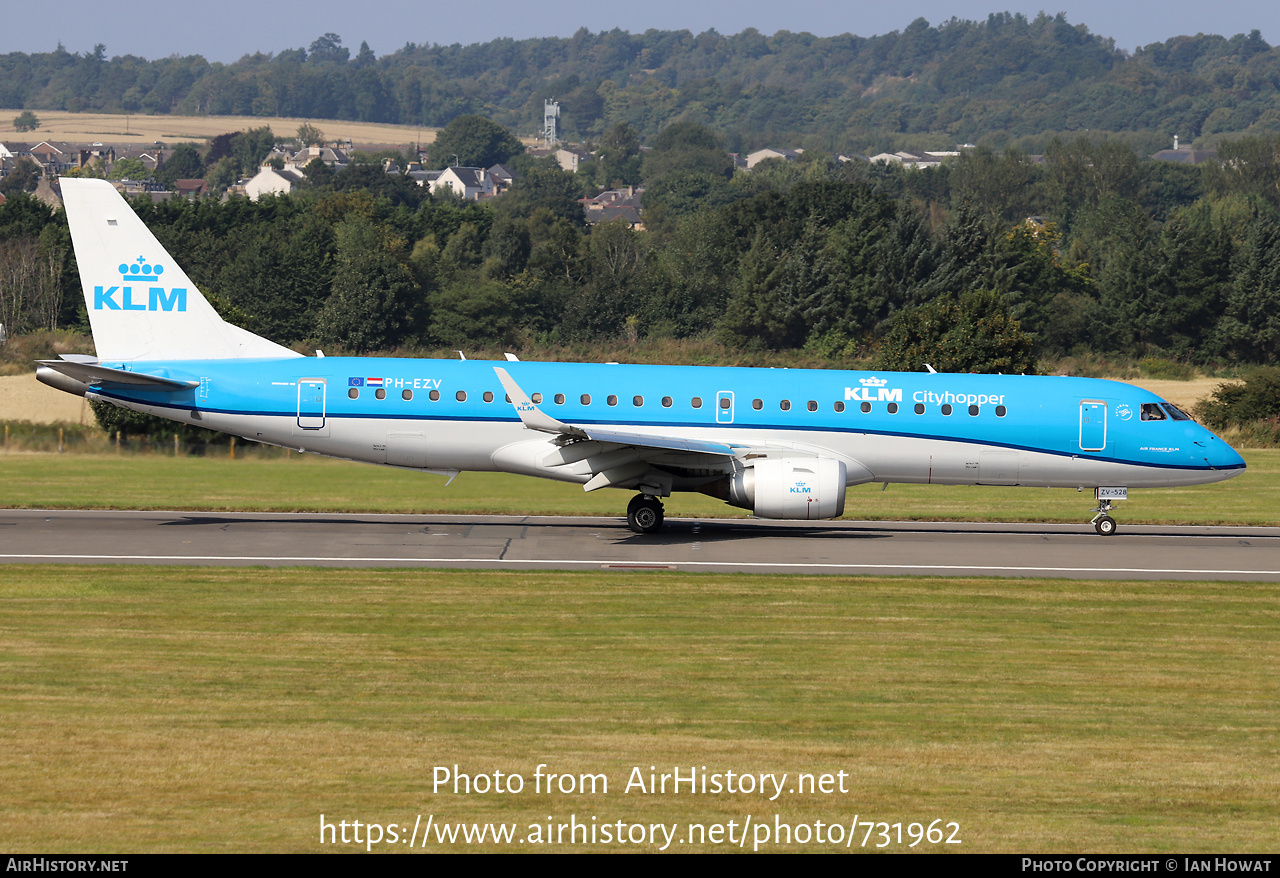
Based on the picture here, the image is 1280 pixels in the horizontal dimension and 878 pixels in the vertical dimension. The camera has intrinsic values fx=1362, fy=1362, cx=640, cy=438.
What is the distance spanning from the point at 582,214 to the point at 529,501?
147899 millimetres

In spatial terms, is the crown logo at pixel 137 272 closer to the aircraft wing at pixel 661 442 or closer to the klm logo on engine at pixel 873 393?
the aircraft wing at pixel 661 442

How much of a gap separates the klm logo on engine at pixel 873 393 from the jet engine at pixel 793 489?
99.3 inches

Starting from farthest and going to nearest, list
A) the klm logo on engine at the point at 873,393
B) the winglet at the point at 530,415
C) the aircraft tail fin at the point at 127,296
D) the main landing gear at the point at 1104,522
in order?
the main landing gear at the point at 1104,522 < the aircraft tail fin at the point at 127,296 < the klm logo on engine at the point at 873,393 < the winglet at the point at 530,415

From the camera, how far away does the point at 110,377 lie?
3109cm

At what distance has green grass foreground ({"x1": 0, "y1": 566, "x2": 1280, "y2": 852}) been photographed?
1352cm

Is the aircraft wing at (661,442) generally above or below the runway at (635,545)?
above

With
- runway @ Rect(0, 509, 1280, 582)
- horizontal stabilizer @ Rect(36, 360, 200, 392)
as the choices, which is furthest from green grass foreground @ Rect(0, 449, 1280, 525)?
horizontal stabilizer @ Rect(36, 360, 200, 392)

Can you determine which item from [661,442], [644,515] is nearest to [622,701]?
[661,442]

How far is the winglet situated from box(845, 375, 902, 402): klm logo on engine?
22.4 ft

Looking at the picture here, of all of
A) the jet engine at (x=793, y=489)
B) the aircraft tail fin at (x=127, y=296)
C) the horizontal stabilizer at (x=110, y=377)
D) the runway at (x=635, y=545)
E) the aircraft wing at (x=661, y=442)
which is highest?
the aircraft tail fin at (x=127, y=296)

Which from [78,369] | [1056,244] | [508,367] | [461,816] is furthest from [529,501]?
[1056,244]

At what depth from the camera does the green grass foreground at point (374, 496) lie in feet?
117

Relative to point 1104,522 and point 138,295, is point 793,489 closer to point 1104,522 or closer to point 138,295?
point 1104,522

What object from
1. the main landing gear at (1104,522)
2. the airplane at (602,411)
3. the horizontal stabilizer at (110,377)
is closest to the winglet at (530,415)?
the airplane at (602,411)
